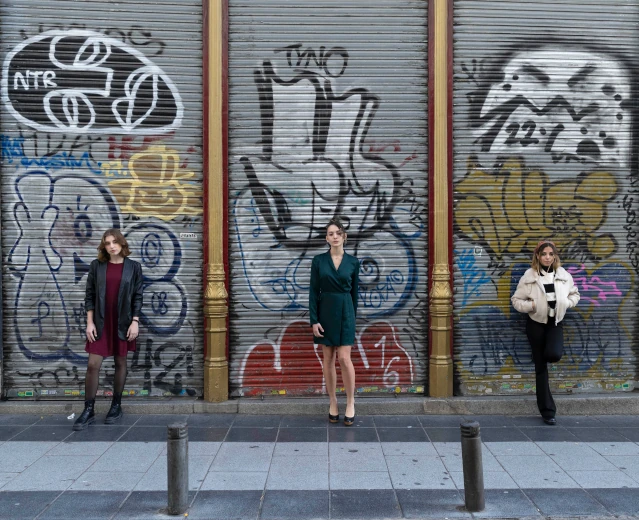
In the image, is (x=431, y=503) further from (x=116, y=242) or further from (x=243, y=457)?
(x=116, y=242)

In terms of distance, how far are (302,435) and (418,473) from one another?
1.46 metres

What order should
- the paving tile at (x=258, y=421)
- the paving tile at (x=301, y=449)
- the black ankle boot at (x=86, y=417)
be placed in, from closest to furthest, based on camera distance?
the paving tile at (x=301, y=449) < the black ankle boot at (x=86, y=417) < the paving tile at (x=258, y=421)

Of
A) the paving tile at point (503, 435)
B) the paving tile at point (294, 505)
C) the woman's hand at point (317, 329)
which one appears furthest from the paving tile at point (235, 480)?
the paving tile at point (503, 435)

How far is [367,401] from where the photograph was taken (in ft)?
23.2

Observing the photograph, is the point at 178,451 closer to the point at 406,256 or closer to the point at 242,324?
the point at 242,324

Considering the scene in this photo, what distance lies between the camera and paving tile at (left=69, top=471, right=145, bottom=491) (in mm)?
4832

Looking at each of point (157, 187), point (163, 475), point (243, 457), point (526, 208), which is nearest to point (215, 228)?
point (157, 187)

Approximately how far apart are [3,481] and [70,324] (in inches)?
92.8

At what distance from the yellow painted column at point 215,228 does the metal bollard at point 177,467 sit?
2.67 meters

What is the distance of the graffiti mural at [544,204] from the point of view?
285 inches

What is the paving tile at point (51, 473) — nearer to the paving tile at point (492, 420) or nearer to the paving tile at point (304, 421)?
the paving tile at point (304, 421)

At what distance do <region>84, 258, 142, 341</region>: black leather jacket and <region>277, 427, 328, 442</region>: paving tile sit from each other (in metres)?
1.98

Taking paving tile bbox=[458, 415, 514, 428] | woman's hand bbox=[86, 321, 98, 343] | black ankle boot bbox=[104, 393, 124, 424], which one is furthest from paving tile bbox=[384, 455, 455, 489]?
woman's hand bbox=[86, 321, 98, 343]

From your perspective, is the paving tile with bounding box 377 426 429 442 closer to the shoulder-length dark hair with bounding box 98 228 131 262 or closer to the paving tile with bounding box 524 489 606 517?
the paving tile with bounding box 524 489 606 517
